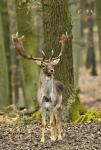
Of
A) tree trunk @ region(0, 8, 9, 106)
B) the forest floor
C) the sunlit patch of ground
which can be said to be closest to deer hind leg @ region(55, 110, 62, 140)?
the forest floor

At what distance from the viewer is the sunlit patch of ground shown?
28350 millimetres

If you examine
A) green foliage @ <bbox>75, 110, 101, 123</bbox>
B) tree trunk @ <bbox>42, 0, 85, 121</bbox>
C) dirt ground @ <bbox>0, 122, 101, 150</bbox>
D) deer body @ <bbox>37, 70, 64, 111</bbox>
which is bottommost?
dirt ground @ <bbox>0, 122, 101, 150</bbox>

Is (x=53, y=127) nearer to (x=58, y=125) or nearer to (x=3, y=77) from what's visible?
(x=58, y=125)

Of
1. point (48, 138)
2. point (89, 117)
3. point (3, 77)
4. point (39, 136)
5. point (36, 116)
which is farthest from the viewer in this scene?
point (3, 77)

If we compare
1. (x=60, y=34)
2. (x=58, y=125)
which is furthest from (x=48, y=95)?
(x=60, y=34)

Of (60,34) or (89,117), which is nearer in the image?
(60,34)

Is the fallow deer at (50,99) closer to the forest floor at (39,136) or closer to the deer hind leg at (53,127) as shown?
the deer hind leg at (53,127)

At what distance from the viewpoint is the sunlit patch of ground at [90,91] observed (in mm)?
28350

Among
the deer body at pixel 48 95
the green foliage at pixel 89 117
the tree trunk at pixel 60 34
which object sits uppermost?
the tree trunk at pixel 60 34

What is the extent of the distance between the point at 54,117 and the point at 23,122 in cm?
237

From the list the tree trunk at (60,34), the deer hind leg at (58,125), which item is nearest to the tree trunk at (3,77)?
the tree trunk at (60,34)

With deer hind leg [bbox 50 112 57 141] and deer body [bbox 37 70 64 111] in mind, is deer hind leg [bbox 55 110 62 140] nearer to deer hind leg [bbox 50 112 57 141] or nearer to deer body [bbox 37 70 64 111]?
deer hind leg [bbox 50 112 57 141]

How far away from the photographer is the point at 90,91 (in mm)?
33500

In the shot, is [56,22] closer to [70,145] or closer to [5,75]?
[70,145]
